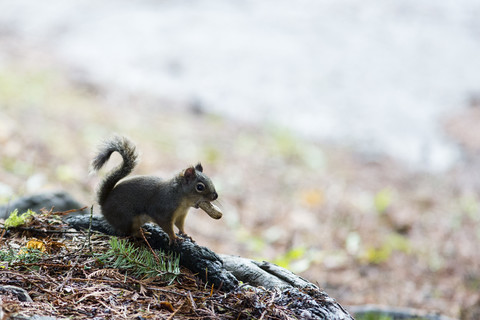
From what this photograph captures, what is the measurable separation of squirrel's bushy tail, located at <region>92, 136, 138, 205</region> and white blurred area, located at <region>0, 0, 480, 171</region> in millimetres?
8534

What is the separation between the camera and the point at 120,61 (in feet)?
44.6

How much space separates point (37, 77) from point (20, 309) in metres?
9.46

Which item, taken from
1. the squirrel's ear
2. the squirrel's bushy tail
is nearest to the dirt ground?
the squirrel's bushy tail

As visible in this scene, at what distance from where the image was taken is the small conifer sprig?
2602mm

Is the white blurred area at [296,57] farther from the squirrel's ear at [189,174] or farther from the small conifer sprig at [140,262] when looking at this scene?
the small conifer sprig at [140,262]

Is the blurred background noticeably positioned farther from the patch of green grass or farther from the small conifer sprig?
the small conifer sprig

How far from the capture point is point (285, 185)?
873cm

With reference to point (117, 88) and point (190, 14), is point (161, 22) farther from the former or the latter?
point (117, 88)

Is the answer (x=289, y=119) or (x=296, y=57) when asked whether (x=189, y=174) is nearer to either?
(x=289, y=119)

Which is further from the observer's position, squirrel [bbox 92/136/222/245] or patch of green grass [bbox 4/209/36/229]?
squirrel [bbox 92/136/222/245]

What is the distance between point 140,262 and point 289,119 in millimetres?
9684

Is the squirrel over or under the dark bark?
over

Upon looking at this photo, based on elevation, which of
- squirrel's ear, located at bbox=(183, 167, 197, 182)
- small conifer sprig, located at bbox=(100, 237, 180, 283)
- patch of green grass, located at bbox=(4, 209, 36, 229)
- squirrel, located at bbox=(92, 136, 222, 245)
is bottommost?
patch of green grass, located at bbox=(4, 209, 36, 229)

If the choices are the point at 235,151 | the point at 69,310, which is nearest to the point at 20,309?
the point at 69,310
